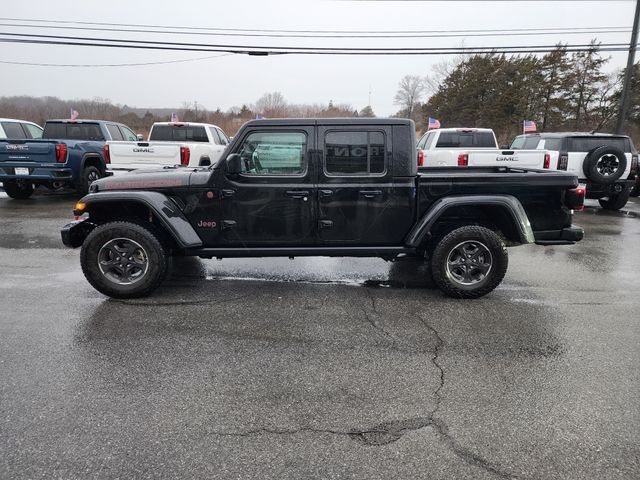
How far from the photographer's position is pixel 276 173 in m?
4.85

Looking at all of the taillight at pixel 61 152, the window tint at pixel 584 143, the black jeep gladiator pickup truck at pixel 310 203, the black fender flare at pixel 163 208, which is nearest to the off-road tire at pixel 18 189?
the taillight at pixel 61 152

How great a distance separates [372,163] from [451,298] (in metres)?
1.73

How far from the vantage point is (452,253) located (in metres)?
4.96

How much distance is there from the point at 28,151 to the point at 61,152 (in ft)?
2.29

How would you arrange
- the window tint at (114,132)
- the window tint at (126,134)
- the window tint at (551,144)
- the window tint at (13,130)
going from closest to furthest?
the window tint at (551,144), the window tint at (13,130), the window tint at (114,132), the window tint at (126,134)

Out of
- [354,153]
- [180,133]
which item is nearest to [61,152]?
[180,133]

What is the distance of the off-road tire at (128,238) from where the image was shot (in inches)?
187

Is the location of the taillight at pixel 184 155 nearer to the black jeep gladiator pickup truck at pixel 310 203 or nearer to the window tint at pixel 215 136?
the window tint at pixel 215 136

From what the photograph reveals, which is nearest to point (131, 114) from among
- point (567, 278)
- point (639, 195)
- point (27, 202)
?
point (27, 202)

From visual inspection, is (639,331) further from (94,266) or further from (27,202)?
(27,202)

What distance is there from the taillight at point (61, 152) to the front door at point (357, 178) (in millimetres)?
8716

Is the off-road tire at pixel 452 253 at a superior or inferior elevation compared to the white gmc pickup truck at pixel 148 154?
inferior

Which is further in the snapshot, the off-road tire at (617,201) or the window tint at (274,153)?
the off-road tire at (617,201)

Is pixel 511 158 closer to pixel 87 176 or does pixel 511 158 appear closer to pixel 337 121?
pixel 337 121
